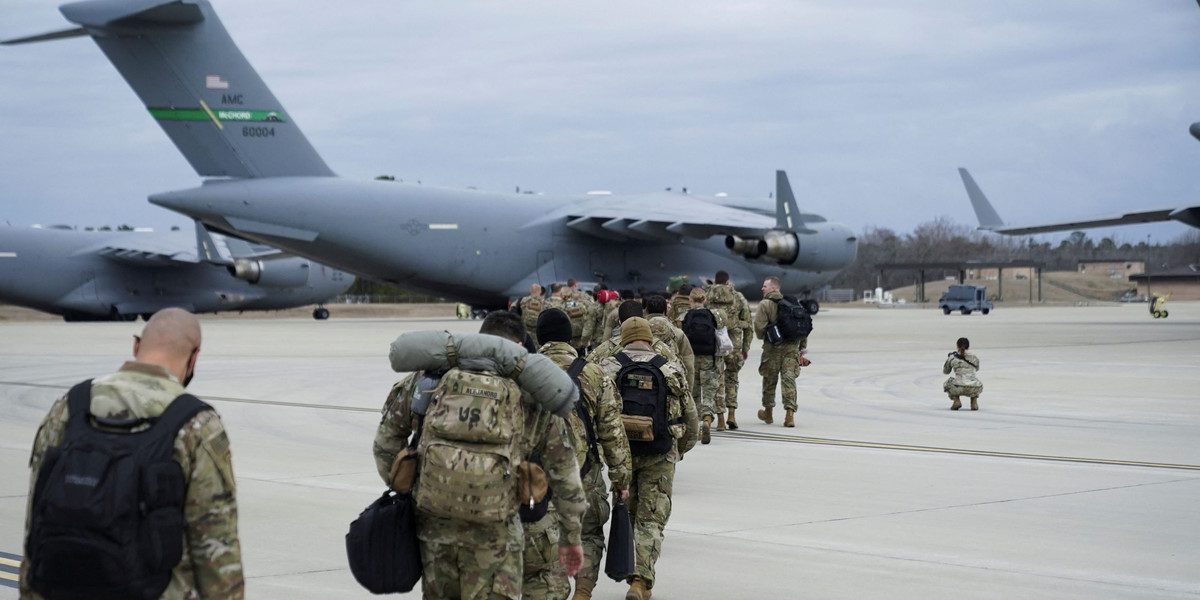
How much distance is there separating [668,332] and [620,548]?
4.03 meters

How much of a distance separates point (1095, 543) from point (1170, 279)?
114 meters

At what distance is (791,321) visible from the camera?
1312 cm

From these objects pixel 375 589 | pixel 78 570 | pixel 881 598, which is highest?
pixel 78 570

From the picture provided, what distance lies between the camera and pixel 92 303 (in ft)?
153

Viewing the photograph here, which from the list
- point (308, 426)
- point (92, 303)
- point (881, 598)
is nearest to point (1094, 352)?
point (308, 426)

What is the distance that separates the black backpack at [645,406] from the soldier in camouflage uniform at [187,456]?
299 centimetres

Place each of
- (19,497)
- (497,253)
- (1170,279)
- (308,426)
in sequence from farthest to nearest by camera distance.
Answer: (1170,279) < (497,253) < (308,426) < (19,497)

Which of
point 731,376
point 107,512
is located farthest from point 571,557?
point 731,376

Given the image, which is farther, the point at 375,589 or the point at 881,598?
the point at 881,598

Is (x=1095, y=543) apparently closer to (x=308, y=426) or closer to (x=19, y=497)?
(x=19, y=497)

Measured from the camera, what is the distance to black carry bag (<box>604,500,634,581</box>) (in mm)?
6004

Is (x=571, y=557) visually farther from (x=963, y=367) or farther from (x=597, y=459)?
(x=963, y=367)

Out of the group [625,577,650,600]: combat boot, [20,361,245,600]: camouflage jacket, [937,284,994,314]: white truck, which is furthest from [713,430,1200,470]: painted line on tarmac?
[937,284,994,314]: white truck

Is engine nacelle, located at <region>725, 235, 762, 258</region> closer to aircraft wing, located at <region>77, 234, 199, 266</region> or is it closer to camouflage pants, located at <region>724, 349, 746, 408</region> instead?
aircraft wing, located at <region>77, 234, 199, 266</region>
